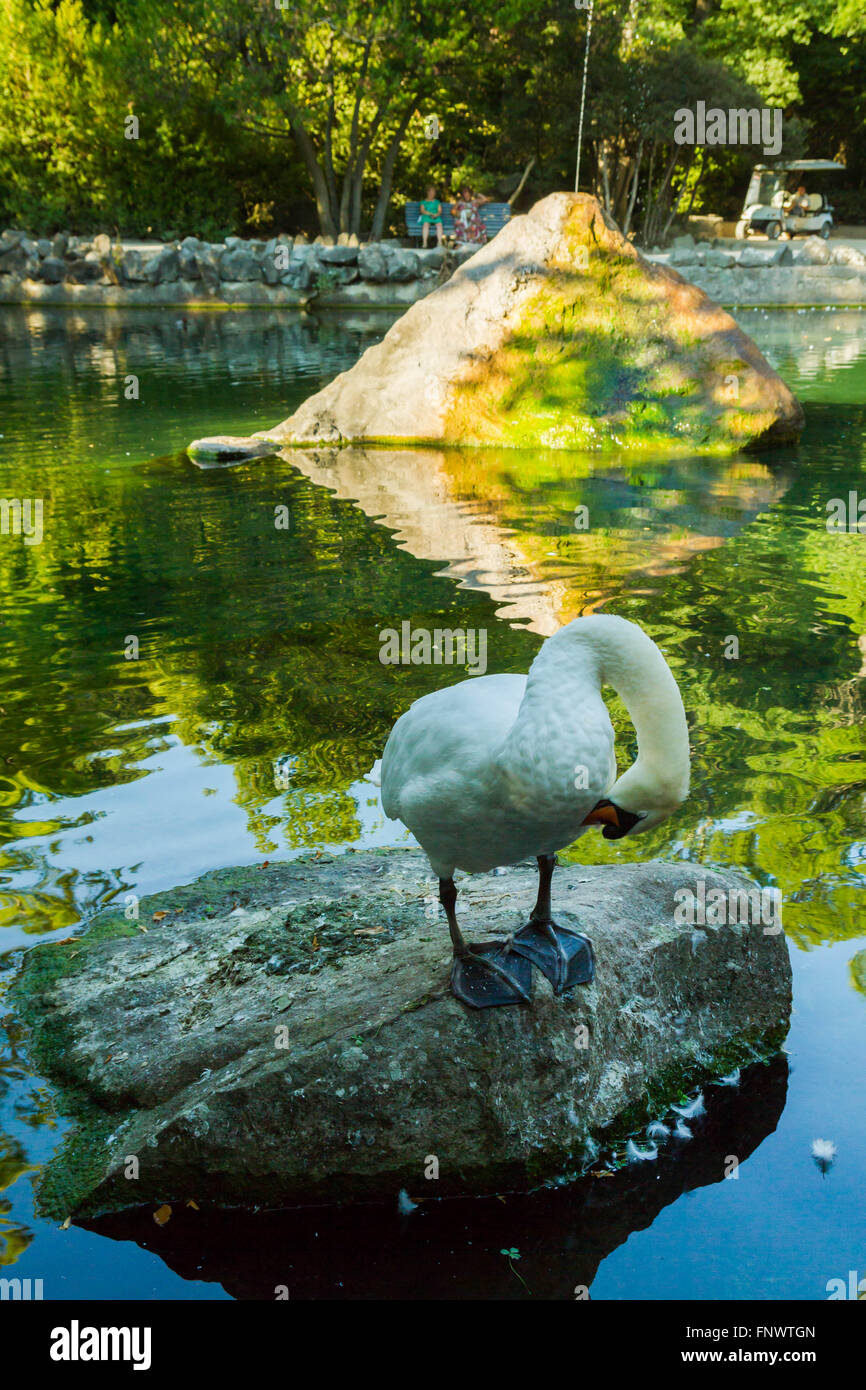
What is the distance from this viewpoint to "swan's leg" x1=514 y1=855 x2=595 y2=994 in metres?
3.79

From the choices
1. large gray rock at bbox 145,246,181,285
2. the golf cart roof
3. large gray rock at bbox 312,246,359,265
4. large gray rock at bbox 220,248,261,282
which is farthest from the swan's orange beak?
the golf cart roof

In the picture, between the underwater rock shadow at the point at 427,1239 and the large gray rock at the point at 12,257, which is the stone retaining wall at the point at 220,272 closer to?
the large gray rock at the point at 12,257

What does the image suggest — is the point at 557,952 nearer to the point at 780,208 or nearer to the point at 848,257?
the point at 848,257

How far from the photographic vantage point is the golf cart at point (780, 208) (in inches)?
1353

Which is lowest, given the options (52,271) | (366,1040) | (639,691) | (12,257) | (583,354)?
(366,1040)

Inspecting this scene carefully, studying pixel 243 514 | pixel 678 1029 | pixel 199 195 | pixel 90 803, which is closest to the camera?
pixel 678 1029

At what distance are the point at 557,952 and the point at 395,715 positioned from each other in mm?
3395

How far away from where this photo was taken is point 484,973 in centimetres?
378

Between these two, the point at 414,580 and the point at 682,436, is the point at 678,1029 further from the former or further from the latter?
the point at 682,436

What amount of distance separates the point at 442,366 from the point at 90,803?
9509mm

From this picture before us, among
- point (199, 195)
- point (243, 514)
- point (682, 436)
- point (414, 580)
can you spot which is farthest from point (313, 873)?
point (199, 195)

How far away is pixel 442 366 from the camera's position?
561 inches

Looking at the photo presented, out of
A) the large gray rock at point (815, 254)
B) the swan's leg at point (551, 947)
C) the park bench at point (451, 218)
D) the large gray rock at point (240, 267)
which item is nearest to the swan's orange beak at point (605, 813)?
the swan's leg at point (551, 947)

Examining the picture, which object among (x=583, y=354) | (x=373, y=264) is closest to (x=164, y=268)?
(x=373, y=264)
